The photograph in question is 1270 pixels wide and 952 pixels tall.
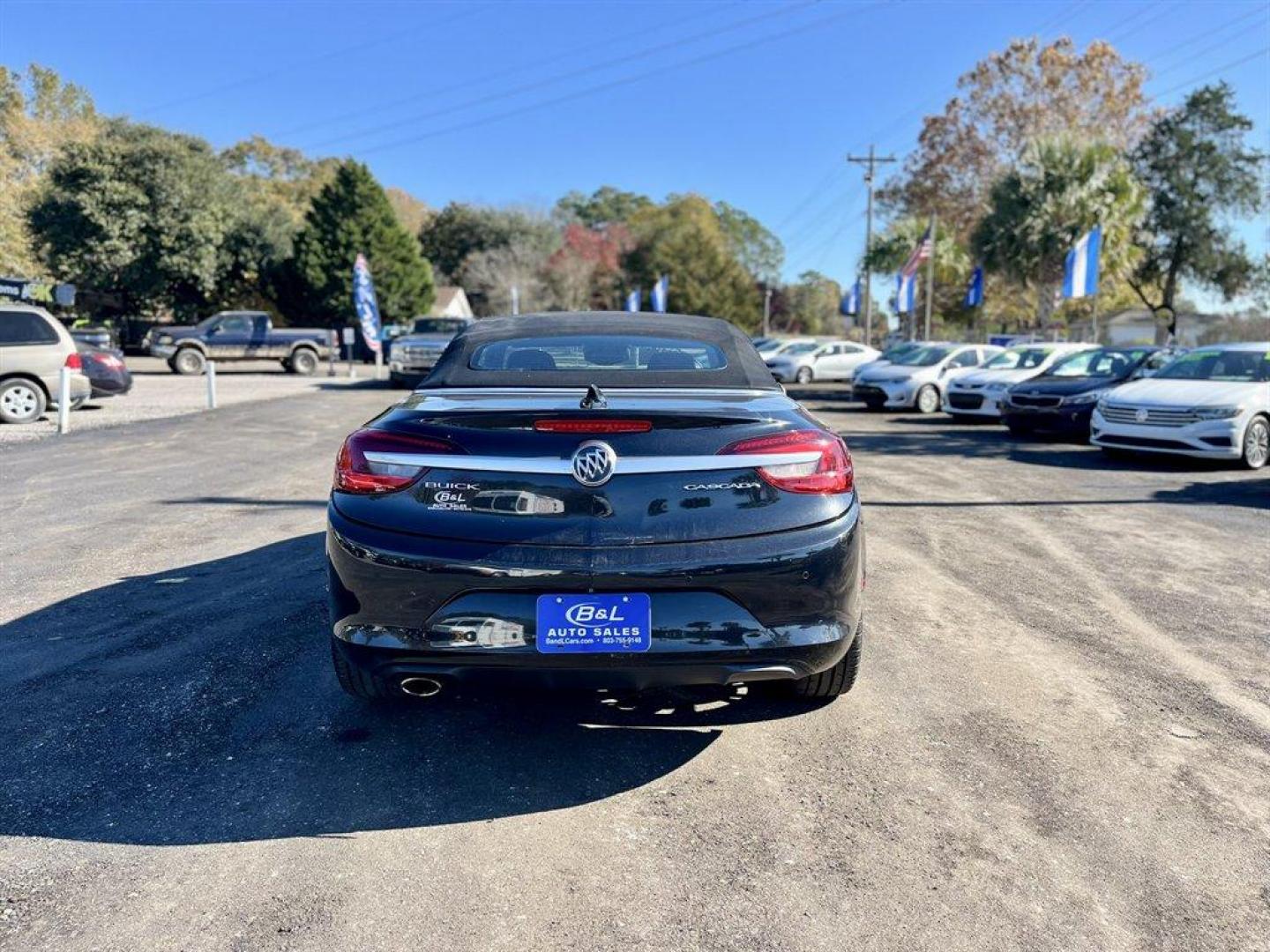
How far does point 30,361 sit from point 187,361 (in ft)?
52.3

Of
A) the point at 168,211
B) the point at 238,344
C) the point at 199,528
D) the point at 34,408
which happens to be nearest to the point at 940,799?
the point at 199,528

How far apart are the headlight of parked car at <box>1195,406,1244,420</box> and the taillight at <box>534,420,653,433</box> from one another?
10790 mm

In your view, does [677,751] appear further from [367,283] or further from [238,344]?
[238,344]

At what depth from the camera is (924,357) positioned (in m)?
21.6

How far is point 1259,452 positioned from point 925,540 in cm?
681

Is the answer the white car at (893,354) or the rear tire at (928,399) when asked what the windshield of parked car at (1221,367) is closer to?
the rear tire at (928,399)

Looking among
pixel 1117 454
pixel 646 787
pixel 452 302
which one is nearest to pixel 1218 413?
pixel 1117 454

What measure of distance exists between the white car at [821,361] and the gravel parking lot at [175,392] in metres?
12.7

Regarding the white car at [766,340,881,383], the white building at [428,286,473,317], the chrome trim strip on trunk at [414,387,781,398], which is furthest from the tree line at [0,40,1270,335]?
the chrome trim strip on trunk at [414,387,781,398]

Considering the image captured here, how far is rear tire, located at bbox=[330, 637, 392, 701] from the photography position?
3.48 metres

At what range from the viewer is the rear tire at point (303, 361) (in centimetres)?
3039

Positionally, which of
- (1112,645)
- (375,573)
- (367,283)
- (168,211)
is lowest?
(1112,645)

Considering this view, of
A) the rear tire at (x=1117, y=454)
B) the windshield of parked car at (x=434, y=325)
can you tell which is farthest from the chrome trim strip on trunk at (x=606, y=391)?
the windshield of parked car at (x=434, y=325)

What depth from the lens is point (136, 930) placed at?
2.55m
